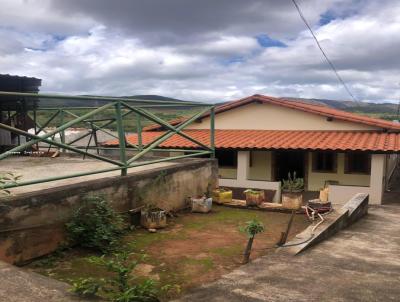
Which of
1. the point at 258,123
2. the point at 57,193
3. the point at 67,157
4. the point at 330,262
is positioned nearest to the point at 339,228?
the point at 330,262

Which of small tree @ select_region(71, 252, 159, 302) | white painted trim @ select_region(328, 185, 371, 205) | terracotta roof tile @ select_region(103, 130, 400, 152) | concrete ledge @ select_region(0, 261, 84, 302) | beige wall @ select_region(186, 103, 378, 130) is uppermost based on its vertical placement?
beige wall @ select_region(186, 103, 378, 130)

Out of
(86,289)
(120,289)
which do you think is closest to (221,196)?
(120,289)

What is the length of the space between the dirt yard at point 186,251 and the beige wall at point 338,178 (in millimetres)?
9322

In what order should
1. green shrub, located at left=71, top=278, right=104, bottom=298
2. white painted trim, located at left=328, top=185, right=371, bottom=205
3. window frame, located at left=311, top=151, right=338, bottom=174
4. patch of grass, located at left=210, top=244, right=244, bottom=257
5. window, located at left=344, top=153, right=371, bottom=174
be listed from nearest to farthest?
green shrub, located at left=71, top=278, right=104, bottom=298 → patch of grass, located at left=210, top=244, right=244, bottom=257 → white painted trim, located at left=328, top=185, right=371, bottom=205 → window, located at left=344, top=153, right=371, bottom=174 → window frame, located at left=311, top=151, right=338, bottom=174

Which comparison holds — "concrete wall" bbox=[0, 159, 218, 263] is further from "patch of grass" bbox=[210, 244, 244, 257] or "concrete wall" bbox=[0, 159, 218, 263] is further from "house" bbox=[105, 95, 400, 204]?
"house" bbox=[105, 95, 400, 204]

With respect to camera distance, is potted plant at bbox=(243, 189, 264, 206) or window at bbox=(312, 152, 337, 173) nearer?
potted plant at bbox=(243, 189, 264, 206)

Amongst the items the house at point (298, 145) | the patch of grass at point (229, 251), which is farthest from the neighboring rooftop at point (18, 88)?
the patch of grass at point (229, 251)

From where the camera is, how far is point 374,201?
13219mm

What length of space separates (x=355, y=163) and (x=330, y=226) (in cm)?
1035

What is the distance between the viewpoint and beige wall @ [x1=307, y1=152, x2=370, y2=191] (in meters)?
15.5

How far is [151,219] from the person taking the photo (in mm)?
5957

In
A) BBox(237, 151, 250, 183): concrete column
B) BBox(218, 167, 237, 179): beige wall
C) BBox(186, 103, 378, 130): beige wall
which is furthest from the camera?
BBox(218, 167, 237, 179): beige wall

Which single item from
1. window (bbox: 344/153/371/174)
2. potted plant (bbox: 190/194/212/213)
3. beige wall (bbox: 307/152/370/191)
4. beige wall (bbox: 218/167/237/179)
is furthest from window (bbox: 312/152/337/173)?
potted plant (bbox: 190/194/212/213)

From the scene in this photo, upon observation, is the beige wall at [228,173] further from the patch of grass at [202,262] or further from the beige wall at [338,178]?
the patch of grass at [202,262]
